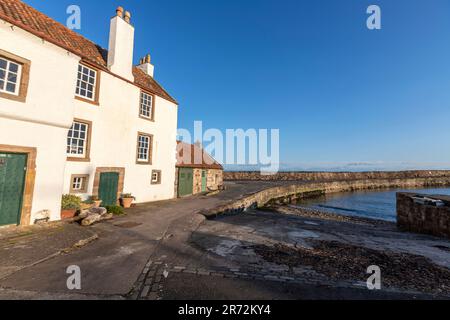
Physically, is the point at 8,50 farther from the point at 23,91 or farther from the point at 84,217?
the point at 84,217

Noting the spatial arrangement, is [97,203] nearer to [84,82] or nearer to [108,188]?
[108,188]

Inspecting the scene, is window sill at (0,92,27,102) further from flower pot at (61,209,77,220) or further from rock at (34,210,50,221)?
flower pot at (61,209,77,220)

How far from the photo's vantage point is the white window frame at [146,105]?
48.6 ft

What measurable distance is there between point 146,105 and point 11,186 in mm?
9090

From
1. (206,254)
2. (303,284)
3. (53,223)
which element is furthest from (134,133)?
(303,284)

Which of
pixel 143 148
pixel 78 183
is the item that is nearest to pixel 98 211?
pixel 78 183

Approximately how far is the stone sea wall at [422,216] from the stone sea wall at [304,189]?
10991 millimetres

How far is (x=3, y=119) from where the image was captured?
7418 mm

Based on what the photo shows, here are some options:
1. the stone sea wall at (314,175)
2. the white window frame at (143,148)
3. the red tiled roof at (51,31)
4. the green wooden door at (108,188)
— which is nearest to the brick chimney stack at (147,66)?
the red tiled roof at (51,31)

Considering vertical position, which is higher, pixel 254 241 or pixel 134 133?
pixel 134 133

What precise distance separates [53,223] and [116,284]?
606cm

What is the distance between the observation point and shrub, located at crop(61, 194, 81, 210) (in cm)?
952

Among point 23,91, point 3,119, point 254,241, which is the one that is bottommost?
point 254,241
